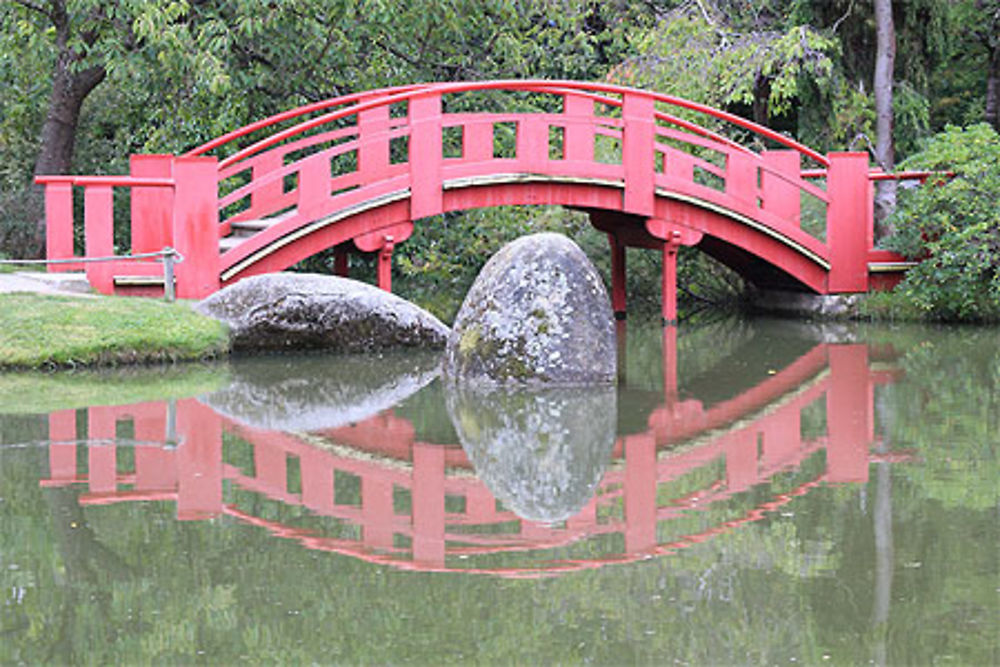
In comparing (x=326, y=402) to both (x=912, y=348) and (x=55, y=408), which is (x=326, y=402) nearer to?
(x=55, y=408)

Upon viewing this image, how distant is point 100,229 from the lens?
47.2 ft

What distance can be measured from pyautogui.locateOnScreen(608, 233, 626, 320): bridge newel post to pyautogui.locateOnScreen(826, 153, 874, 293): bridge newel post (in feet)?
7.85

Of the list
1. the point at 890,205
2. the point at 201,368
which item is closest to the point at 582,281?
the point at 201,368

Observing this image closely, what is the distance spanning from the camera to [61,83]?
18.9 meters

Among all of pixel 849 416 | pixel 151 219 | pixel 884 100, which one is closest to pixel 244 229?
pixel 151 219

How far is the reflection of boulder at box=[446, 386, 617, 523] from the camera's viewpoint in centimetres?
780

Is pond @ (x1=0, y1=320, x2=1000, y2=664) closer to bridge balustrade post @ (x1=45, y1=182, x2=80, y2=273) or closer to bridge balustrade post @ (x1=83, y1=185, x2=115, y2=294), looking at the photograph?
bridge balustrade post @ (x1=83, y1=185, x2=115, y2=294)

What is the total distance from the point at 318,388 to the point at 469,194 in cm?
439

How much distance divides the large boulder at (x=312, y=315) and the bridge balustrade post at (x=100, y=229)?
1.01 m

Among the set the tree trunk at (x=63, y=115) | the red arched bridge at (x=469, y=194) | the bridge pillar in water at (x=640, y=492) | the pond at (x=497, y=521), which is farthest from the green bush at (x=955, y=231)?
the tree trunk at (x=63, y=115)

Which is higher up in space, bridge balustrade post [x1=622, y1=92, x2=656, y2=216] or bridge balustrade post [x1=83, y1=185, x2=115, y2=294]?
bridge balustrade post [x1=622, y1=92, x2=656, y2=216]

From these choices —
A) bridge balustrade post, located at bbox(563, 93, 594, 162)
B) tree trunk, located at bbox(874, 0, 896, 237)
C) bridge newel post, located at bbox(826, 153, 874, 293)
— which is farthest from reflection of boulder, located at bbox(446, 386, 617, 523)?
tree trunk, located at bbox(874, 0, 896, 237)

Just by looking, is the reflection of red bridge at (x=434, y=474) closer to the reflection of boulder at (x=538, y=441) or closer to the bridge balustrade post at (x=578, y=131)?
the reflection of boulder at (x=538, y=441)

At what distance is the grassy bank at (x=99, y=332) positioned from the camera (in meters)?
12.6
